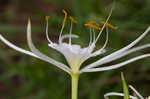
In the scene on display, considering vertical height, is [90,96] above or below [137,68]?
below

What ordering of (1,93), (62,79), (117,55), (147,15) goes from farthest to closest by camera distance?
(1,93) → (62,79) → (147,15) → (117,55)

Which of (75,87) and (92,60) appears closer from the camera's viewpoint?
(75,87)

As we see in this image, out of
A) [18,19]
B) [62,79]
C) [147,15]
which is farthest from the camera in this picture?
[18,19]

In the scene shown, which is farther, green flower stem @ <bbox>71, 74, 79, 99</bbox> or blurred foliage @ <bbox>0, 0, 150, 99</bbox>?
blurred foliage @ <bbox>0, 0, 150, 99</bbox>

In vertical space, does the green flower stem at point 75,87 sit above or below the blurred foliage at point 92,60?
below

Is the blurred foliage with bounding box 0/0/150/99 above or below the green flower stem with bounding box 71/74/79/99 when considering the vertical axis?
above

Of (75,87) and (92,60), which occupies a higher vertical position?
(92,60)

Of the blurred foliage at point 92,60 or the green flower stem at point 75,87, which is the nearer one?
the green flower stem at point 75,87

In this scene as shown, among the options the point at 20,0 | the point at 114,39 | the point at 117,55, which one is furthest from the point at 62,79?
the point at 117,55

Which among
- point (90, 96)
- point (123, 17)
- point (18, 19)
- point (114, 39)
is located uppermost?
point (18, 19)

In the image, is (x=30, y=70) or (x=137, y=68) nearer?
(x=30, y=70)

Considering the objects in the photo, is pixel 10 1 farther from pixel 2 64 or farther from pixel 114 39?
pixel 114 39
